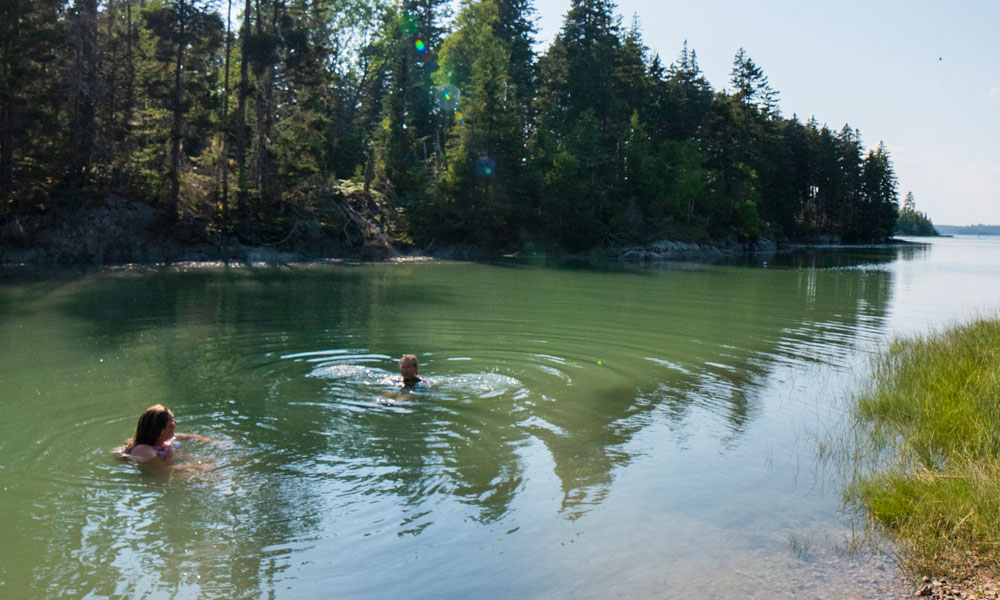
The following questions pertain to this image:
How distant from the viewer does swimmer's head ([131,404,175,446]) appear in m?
9.13

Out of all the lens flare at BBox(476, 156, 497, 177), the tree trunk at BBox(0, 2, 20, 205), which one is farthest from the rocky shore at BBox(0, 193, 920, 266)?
the lens flare at BBox(476, 156, 497, 177)

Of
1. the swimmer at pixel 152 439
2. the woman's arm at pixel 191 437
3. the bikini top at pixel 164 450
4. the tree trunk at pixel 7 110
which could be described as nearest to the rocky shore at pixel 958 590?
the swimmer at pixel 152 439

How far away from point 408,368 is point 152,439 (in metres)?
4.86

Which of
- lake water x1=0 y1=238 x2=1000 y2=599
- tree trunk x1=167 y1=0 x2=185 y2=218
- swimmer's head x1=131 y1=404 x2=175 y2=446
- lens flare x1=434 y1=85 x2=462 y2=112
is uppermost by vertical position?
lens flare x1=434 y1=85 x2=462 y2=112

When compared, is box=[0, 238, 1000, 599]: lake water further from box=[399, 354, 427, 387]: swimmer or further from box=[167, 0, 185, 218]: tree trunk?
box=[167, 0, 185, 218]: tree trunk

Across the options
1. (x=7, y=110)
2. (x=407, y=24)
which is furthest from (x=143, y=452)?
(x=407, y=24)

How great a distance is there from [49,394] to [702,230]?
217ft

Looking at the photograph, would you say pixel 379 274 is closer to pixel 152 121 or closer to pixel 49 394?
pixel 152 121

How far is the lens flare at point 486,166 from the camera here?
57469mm

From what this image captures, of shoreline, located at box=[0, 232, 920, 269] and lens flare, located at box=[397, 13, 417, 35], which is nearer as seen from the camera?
shoreline, located at box=[0, 232, 920, 269]

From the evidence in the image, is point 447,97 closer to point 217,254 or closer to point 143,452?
point 217,254

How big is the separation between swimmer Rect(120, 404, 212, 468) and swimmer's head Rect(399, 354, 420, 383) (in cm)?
456

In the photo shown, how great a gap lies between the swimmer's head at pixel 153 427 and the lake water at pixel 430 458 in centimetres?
37

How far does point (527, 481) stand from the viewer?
29.9 feet
